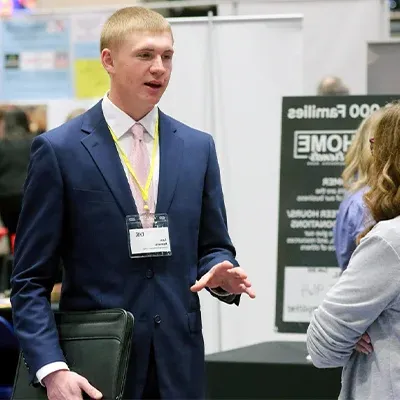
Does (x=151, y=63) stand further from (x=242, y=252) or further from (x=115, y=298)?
(x=242, y=252)

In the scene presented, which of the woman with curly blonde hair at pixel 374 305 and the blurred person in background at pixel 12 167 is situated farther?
the blurred person in background at pixel 12 167

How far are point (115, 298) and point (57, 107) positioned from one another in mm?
4573

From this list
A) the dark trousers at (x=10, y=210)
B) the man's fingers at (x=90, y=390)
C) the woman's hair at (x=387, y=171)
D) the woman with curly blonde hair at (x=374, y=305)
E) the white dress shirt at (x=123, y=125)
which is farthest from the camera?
the dark trousers at (x=10, y=210)

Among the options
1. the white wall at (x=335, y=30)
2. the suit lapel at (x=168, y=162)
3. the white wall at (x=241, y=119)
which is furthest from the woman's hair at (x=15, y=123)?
the suit lapel at (x=168, y=162)

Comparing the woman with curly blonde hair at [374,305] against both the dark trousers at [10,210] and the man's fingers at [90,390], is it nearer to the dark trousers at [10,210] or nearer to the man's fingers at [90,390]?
the man's fingers at [90,390]

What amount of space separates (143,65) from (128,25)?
0.11 metres

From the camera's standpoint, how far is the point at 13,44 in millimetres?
6875

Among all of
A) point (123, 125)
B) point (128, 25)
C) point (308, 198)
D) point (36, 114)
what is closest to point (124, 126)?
point (123, 125)

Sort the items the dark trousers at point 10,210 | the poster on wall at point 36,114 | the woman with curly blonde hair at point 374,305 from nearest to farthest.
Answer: the woman with curly blonde hair at point 374,305 < the poster on wall at point 36,114 < the dark trousers at point 10,210

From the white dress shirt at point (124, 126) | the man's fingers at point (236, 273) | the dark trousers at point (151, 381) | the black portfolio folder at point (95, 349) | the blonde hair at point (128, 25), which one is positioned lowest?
the dark trousers at point (151, 381)

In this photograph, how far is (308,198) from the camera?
534 centimetres

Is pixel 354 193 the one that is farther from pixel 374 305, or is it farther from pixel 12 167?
pixel 12 167

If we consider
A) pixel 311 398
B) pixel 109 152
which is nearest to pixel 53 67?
pixel 311 398

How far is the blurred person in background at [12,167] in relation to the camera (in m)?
7.33
